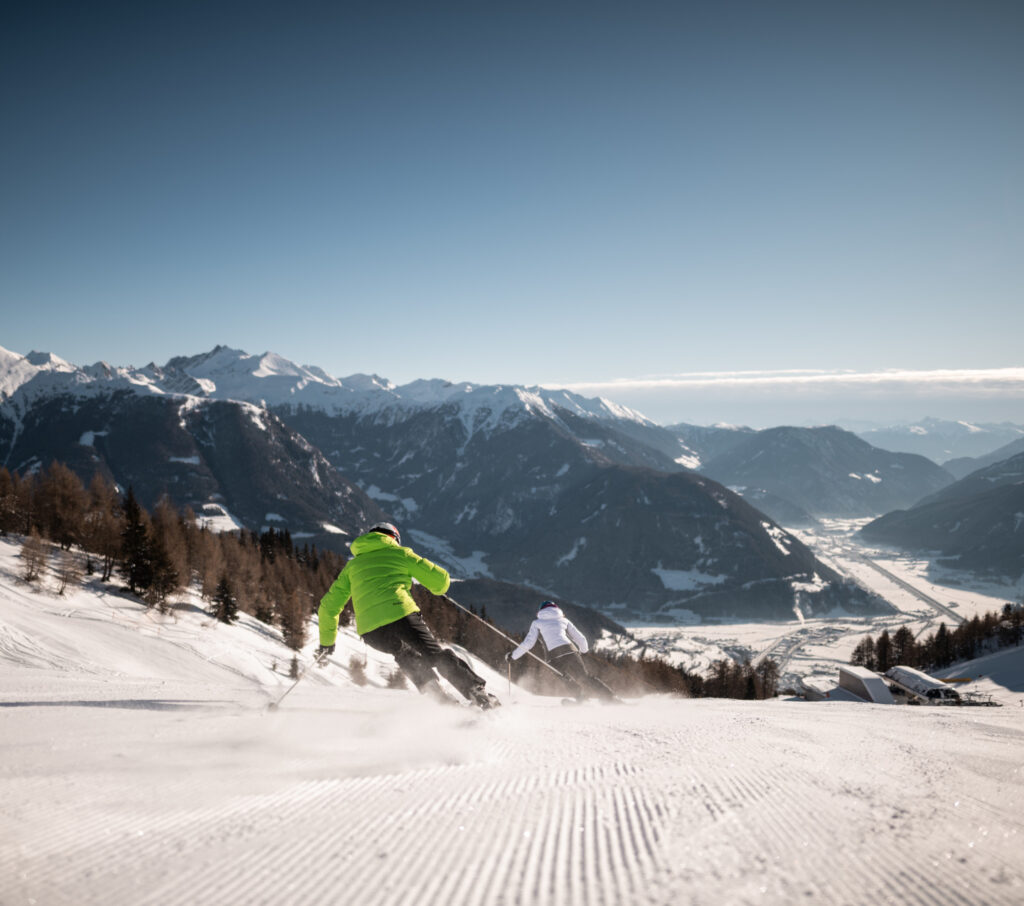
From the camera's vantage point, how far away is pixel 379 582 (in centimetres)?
739

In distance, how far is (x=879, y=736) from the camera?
271 inches

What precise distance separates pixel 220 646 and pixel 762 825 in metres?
21.2

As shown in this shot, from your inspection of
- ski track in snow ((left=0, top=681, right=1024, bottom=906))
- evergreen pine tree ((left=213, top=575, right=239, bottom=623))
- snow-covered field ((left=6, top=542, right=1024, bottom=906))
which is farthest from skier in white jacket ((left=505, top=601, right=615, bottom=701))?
evergreen pine tree ((left=213, top=575, right=239, bottom=623))

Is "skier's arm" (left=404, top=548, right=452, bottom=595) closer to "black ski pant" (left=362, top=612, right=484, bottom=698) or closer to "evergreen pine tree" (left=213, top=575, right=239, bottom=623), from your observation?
"black ski pant" (left=362, top=612, right=484, bottom=698)

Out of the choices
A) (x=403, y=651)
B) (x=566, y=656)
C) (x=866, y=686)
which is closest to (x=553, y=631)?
(x=566, y=656)

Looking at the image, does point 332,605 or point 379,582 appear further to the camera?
point 332,605

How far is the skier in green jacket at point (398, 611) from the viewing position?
287 inches

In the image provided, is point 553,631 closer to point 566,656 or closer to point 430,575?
point 566,656

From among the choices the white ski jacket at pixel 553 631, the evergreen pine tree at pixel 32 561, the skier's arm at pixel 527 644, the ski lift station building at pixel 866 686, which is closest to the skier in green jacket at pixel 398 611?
the skier's arm at pixel 527 644

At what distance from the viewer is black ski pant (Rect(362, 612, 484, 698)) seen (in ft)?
24.1

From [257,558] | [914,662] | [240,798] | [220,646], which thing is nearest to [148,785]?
[240,798]

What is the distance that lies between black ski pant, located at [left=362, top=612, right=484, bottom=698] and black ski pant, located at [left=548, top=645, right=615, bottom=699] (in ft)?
16.2

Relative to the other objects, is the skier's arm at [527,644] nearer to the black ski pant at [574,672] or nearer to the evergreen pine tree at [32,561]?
the black ski pant at [574,672]

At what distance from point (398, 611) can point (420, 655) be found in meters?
0.76
